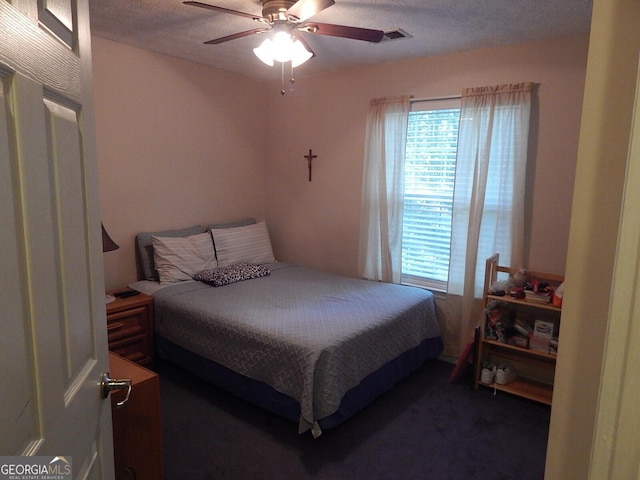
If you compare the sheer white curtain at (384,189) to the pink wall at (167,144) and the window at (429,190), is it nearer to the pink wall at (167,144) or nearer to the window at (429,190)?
the window at (429,190)

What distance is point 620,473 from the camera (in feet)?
1.98

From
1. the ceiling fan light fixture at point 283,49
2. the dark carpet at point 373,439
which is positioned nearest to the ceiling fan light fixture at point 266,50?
the ceiling fan light fixture at point 283,49

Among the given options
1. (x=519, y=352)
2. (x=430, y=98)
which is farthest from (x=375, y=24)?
(x=519, y=352)

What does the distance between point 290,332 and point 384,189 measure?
64.5 inches

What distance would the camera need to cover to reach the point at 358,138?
12.2 feet

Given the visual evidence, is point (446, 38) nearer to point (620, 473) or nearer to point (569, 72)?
point (569, 72)

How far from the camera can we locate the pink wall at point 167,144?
3164 millimetres

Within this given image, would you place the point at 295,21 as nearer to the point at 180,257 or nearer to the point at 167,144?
the point at 167,144

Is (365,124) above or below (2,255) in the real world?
above

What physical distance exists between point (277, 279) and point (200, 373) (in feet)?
3.39

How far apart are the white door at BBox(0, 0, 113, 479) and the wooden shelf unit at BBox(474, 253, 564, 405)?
2510mm

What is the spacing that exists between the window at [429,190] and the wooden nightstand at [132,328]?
2.12 metres

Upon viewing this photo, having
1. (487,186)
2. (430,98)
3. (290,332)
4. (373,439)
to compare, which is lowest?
(373,439)

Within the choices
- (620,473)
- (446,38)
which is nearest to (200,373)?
(620,473)
